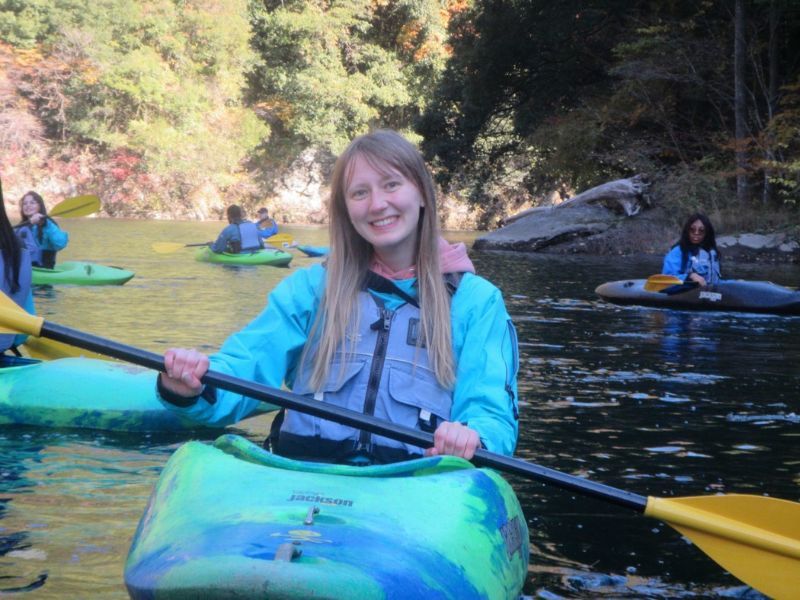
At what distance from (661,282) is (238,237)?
5536mm

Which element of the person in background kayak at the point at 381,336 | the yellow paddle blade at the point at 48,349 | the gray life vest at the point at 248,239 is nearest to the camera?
the person in background kayak at the point at 381,336

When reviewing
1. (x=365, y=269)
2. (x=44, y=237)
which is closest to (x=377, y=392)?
(x=365, y=269)

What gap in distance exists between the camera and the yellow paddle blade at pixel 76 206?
28.0ft

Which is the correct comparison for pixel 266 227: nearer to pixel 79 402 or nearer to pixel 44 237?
pixel 44 237

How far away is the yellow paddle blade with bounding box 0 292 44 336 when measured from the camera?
289 cm

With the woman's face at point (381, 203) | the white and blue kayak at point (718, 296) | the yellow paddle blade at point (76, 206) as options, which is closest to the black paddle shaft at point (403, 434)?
→ the woman's face at point (381, 203)

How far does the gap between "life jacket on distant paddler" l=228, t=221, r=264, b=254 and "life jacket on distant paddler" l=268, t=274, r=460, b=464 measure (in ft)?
34.3

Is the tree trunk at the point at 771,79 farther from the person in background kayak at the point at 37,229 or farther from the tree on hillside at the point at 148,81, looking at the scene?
the tree on hillside at the point at 148,81

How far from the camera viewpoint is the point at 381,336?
254 cm

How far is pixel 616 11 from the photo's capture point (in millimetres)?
18625

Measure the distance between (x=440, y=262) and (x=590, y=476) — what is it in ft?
5.01

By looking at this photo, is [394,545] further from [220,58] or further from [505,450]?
[220,58]

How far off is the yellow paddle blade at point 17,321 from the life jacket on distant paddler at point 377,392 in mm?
781

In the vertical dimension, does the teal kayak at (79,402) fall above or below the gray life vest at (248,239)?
below
